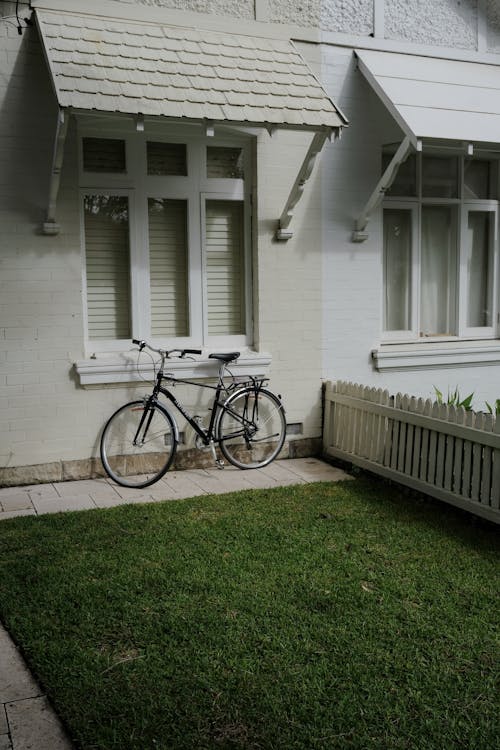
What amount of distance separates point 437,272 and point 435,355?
102 centimetres

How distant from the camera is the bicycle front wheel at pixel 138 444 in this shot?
23.0 feet

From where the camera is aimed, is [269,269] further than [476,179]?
No

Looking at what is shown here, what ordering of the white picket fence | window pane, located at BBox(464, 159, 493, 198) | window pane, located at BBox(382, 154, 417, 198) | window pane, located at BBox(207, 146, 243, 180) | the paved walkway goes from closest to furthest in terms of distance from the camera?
the paved walkway → the white picket fence → window pane, located at BBox(207, 146, 243, 180) → window pane, located at BBox(382, 154, 417, 198) → window pane, located at BBox(464, 159, 493, 198)

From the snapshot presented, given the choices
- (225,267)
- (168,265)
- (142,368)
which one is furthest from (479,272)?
(142,368)

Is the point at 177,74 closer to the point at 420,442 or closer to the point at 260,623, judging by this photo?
the point at 420,442

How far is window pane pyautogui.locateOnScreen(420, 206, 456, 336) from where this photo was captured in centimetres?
879

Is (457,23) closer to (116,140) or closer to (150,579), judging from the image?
(116,140)

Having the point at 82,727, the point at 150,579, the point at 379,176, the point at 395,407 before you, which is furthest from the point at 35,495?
the point at 379,176

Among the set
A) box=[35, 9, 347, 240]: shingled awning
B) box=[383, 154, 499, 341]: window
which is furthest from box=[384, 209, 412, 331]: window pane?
box=[35, 9, 347, 240]: shingled awning

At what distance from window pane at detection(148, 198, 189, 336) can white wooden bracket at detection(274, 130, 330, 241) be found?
3.14 ft

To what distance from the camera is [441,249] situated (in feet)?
29.1

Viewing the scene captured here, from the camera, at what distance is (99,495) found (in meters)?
6.68

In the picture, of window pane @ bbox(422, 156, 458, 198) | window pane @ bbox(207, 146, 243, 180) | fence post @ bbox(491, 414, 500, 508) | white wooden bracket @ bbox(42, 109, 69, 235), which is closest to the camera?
fence post @ bbox(491, 414, 500, 508)

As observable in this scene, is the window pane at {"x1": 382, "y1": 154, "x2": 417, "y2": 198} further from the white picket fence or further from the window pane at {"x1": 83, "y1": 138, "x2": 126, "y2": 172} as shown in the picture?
the window pane at {"x1": 83, "y1": 138, "x2": 126, "y2": 172}
